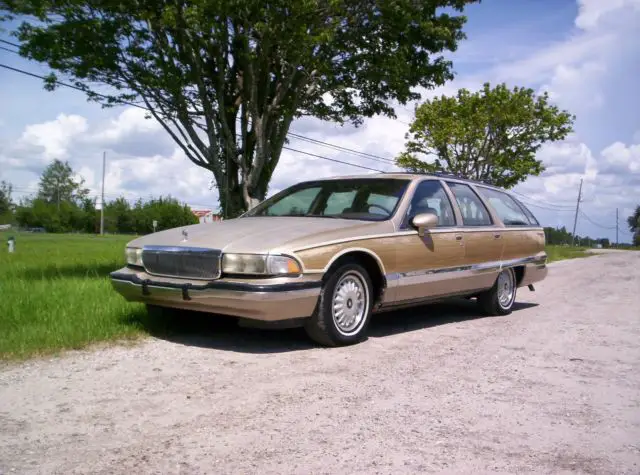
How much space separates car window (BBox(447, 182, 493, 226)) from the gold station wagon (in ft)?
0.06

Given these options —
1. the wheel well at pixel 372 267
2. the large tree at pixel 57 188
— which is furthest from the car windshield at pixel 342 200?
the large tree at pixel 57 188

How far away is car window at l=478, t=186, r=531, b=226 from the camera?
25.6 ft

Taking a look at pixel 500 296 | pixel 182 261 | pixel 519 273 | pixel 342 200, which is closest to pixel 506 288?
pixel 500 296

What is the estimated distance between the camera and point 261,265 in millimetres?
4914

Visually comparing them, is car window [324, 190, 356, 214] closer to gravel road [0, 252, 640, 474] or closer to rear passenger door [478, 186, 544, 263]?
gravel road [0, 252, 640, 474]

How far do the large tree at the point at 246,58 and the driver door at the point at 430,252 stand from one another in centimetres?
524

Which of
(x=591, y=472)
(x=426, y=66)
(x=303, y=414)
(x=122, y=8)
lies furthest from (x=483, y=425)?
(x=426, y=66)

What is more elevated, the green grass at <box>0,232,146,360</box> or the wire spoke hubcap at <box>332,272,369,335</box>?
the wire spoke hubcap at <box>332,272,369,335</box>

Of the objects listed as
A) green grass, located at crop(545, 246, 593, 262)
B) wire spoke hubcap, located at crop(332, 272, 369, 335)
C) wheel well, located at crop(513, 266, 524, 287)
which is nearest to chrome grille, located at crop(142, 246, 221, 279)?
wire spoke hubcap, located at crop(332, 272, 369, 335)

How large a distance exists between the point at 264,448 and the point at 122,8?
9.41 m

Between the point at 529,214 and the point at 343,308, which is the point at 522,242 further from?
the point at 343,308

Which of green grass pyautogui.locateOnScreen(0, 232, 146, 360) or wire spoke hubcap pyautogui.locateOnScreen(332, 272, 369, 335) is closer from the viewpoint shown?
green grass pyautogui.locateOnScreen(0, 232, 146, 360)

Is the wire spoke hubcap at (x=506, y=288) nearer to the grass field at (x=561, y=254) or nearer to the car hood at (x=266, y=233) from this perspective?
the car hood at (x=266, y=233)

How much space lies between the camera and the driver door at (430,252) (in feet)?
19.6
